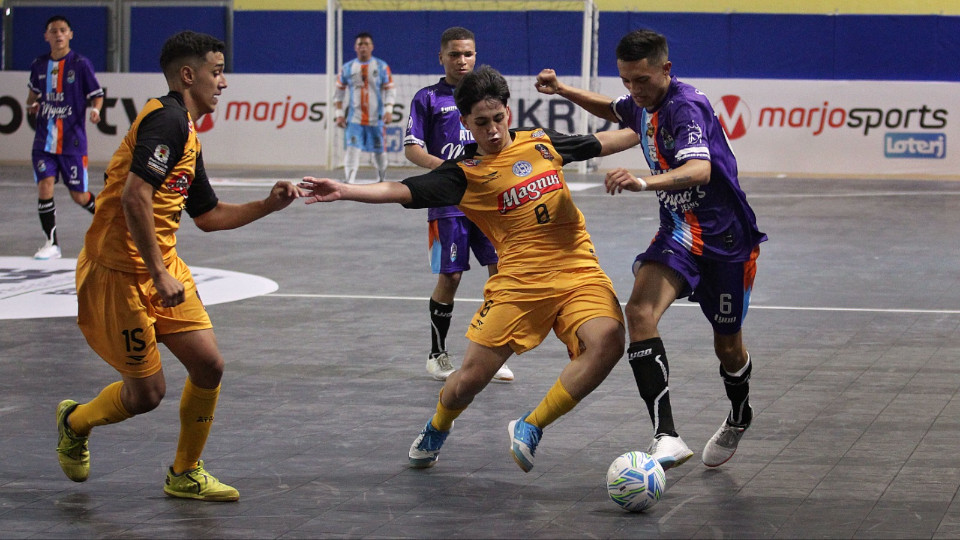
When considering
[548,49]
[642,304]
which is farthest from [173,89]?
[548,49]

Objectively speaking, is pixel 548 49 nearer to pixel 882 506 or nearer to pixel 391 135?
pixel 391 135

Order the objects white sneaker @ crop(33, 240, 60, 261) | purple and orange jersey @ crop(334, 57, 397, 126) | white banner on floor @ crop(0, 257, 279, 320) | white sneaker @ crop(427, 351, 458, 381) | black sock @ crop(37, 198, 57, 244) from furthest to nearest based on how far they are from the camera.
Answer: purple and orange jersey @ crop(334, 57, 397, 126) < black sock @ crop(37, 198, 57, 244) < white sneaker @ crop(33, 240, 60, 261) < white banner on floor @ crop(0, 257, 279, 320) < white sneaker @ crop(427, 351, 458, 381)

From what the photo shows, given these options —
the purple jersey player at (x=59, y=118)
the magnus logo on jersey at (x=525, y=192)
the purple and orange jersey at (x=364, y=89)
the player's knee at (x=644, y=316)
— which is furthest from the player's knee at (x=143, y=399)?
the purple and orange jersey at (x=364, y=89)

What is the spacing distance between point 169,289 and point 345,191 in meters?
0.79

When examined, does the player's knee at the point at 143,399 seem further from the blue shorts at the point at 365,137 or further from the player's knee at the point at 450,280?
the blue shorts at the point at 365,137

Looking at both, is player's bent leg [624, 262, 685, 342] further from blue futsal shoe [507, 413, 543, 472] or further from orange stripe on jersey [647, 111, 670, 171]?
blue futsal shoe [507, 413, 543, 472]

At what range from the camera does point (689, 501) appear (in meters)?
5.54

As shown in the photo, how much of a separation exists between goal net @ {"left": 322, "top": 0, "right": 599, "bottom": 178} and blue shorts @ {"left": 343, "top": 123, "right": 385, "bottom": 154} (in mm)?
2599

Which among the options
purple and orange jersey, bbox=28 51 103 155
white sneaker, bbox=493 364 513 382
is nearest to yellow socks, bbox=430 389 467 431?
white sneaker, bbox=493 364 513 382

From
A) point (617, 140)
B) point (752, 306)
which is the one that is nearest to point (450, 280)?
point (617, 140)

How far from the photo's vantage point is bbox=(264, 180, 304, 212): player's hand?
5.35 m

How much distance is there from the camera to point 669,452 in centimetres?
554

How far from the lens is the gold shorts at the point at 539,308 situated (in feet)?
18.9

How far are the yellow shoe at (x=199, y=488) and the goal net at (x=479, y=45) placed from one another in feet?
59.5
